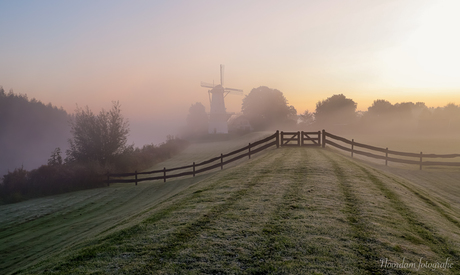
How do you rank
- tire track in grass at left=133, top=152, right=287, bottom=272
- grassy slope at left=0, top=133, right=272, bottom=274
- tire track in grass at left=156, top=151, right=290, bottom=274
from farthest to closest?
grassy slope at left=0, top=133, right=272, bottom=274 → tire track in grass at left=133, top=152, right=287, bottom=272 → tire track in grass at left=156, top=151, right=290, bottom=274

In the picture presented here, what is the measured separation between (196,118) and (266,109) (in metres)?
29.1

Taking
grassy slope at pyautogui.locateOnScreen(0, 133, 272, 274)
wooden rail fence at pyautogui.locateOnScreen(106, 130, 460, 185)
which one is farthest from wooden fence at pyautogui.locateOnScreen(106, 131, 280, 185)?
grassy slope at pyautogui.locateOnScreen(0, 133, 272, 274)

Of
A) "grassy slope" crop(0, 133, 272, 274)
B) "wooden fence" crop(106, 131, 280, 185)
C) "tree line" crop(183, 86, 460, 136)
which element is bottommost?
"grassy slope" crop(0, 133, 272, 274)

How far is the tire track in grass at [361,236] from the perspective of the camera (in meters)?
5.40

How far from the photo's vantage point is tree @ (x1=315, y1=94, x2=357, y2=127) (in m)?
86.6

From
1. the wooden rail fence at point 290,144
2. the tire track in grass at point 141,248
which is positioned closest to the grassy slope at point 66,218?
the wooden rail fence at point 290,144

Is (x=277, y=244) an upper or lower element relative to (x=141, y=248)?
upper

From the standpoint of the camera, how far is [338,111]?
285 ft

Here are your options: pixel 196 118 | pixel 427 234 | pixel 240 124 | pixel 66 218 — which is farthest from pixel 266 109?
pixel 427 234

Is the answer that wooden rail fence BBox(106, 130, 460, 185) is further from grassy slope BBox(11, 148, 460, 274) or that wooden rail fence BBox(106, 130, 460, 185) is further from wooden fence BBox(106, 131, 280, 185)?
grassy slope BBox(11, 148, 460, 274)

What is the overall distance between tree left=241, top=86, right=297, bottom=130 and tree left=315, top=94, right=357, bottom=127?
37.8ft

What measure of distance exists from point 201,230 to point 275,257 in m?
2.31

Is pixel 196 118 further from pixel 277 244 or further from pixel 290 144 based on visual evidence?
pixel 277 244

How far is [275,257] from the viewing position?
18.8ft
